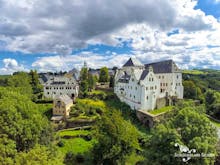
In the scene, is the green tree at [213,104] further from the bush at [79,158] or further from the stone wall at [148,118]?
the bush at [79,158]

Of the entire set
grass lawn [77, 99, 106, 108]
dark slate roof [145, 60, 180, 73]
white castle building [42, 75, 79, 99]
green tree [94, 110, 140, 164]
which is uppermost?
dark slate roof [145, 60, 180, 73]

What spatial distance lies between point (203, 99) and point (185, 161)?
4437 cm

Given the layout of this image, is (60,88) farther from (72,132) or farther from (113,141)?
(113,141)

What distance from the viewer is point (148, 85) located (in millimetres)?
53656

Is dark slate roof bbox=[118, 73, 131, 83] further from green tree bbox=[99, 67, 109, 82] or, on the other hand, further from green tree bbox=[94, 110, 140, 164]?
green tree bbox=[94, 110, 140, 164]

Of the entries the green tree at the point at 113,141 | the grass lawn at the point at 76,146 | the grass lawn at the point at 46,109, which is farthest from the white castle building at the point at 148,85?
the green tree at the point at 113,141

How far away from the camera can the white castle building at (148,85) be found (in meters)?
53.5

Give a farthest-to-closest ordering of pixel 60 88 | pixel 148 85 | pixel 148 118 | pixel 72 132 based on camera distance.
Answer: pixel 60 88
pixel 148 85
pixel 148 118
pixel 72 132

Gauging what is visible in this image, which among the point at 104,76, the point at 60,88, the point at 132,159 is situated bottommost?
the point at 132,159

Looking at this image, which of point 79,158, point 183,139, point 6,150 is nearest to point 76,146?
point 79,158

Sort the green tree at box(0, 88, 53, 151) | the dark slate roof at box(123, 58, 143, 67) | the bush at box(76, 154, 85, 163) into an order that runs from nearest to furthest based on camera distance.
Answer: the green tree at box(0, 88, 53, 151) < the bush at box(76, 154, 85, 163) < the dark slate roof at box(123, 58, 143, 67)

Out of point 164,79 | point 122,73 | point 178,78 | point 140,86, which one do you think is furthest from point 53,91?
point 178,78

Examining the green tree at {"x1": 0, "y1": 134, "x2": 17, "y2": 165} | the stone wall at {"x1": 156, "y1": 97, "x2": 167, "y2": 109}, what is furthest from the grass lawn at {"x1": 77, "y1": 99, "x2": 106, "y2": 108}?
the green tree at {"x1": 0, "y1": 134, "x2": 17, "y2": 165}

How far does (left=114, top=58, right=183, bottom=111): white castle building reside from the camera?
5347 cm
